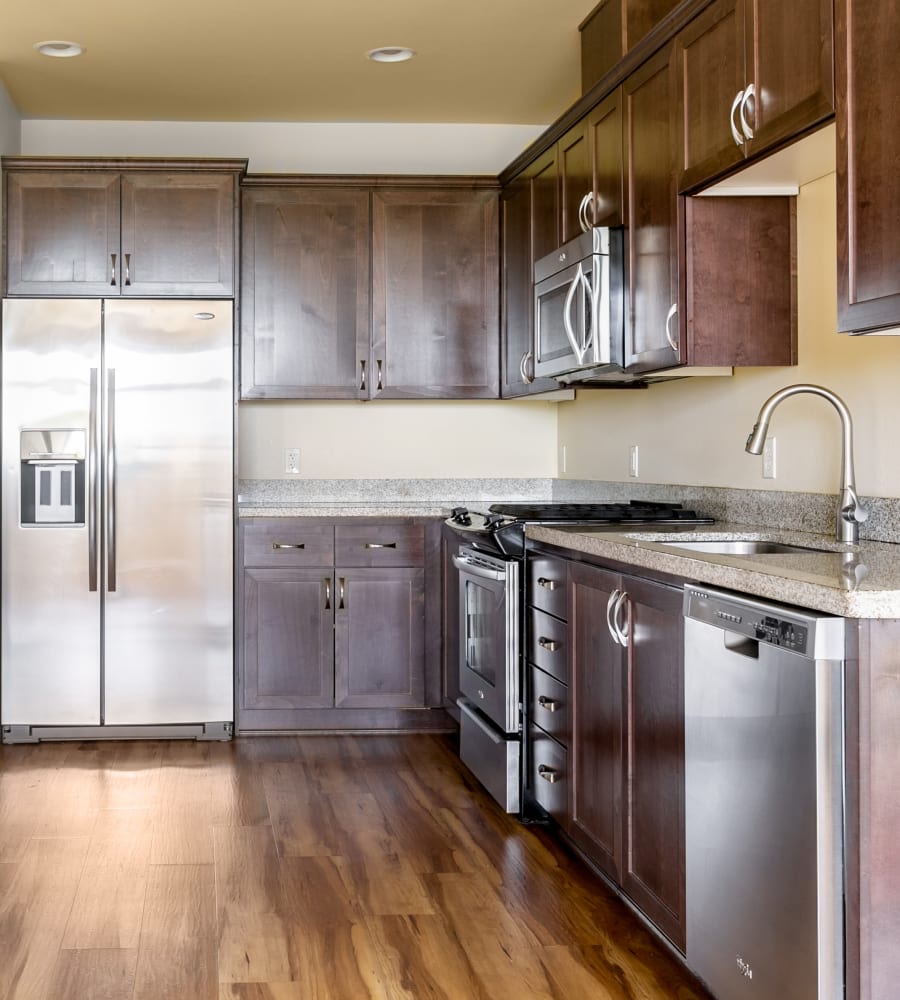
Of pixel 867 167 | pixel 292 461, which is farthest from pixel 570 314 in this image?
pixel 292 461

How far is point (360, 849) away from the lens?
313cm

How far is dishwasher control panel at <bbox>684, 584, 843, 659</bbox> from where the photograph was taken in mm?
1692

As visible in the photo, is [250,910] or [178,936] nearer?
[178,936]

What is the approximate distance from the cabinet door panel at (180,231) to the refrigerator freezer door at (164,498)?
0.35ft

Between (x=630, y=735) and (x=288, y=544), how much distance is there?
7.49 feet

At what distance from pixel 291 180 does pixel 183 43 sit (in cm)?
74

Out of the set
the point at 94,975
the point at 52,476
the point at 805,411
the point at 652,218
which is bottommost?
the point at 94,975

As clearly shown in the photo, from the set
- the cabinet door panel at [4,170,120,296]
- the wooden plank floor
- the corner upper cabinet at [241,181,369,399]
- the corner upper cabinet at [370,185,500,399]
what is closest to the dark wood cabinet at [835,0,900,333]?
the wooden plank floor

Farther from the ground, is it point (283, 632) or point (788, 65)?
point (788, 65)

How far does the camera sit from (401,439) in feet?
17.0

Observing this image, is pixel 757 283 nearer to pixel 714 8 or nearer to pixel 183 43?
pixel 714 8

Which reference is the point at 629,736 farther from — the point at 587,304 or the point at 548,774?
the point at 587,304

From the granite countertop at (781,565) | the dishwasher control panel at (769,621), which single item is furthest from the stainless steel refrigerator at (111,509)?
the dishwasher control panel at (769,621)

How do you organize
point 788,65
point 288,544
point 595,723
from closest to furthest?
point 788,65 < point 595,723 < point 288,544
